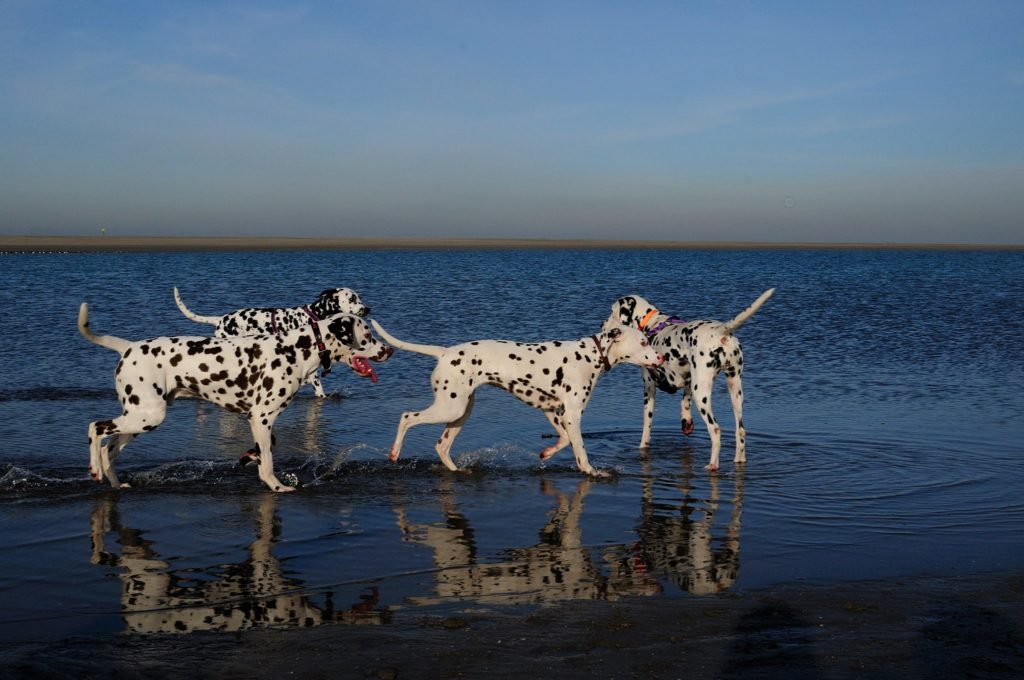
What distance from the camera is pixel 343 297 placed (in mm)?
13875

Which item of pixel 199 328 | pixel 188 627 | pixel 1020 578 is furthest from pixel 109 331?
pixel 1020 578

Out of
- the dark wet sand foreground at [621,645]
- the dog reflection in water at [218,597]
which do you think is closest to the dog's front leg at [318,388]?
the dog reflection in water at [218,597]

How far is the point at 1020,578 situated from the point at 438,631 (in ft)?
12.8

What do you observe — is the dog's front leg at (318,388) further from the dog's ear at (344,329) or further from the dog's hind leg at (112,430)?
the dog's hind leg at (112,430)

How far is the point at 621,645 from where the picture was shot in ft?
18.0

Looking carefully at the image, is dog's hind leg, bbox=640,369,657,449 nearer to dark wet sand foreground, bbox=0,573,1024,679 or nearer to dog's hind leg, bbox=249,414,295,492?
dog's hind leg, bbox=249,414,295,492

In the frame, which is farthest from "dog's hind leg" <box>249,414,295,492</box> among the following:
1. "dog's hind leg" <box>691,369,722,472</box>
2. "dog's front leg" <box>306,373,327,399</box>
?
"dog's front leg" <box>306,373,327,399</box>

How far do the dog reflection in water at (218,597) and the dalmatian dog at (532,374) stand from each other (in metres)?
3.00

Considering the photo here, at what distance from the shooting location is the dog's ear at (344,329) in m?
9.82

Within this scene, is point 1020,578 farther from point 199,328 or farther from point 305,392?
point 199,328

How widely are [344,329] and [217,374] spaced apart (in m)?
1.30

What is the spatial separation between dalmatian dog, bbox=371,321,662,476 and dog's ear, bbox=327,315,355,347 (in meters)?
0.28

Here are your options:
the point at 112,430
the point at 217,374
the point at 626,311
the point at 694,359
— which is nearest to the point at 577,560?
the point at 217,374

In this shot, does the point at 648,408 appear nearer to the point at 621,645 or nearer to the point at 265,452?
the point at 265,452
